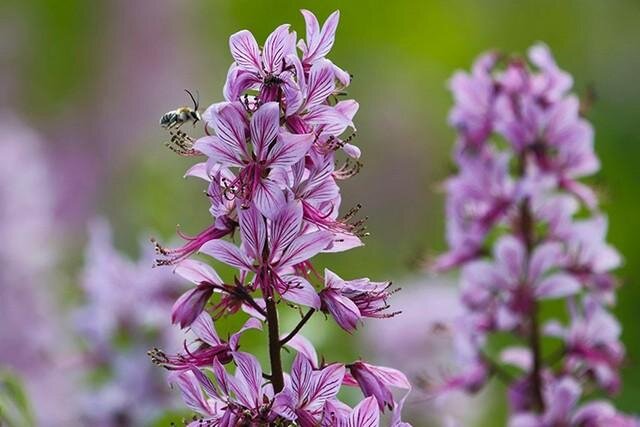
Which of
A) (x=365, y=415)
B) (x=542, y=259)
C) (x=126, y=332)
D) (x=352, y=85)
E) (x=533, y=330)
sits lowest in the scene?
(x=365, y=415)

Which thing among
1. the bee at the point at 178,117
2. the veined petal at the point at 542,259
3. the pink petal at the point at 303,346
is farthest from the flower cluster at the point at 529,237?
the pink petal at the point at 303,346

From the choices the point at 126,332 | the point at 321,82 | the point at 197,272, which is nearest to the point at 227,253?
the point at 197,272

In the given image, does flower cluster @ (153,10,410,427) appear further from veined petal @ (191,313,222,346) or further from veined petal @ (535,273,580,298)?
veined petal @ (535,273,580,298)

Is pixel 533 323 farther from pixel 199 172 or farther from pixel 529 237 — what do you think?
pixel 199 172

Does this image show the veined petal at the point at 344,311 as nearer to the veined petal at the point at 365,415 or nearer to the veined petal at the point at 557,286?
the veined petal at the point at 365,415

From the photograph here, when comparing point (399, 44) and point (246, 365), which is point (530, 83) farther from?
point (399, 44)

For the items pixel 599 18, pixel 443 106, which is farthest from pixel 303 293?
pixel 599 18
